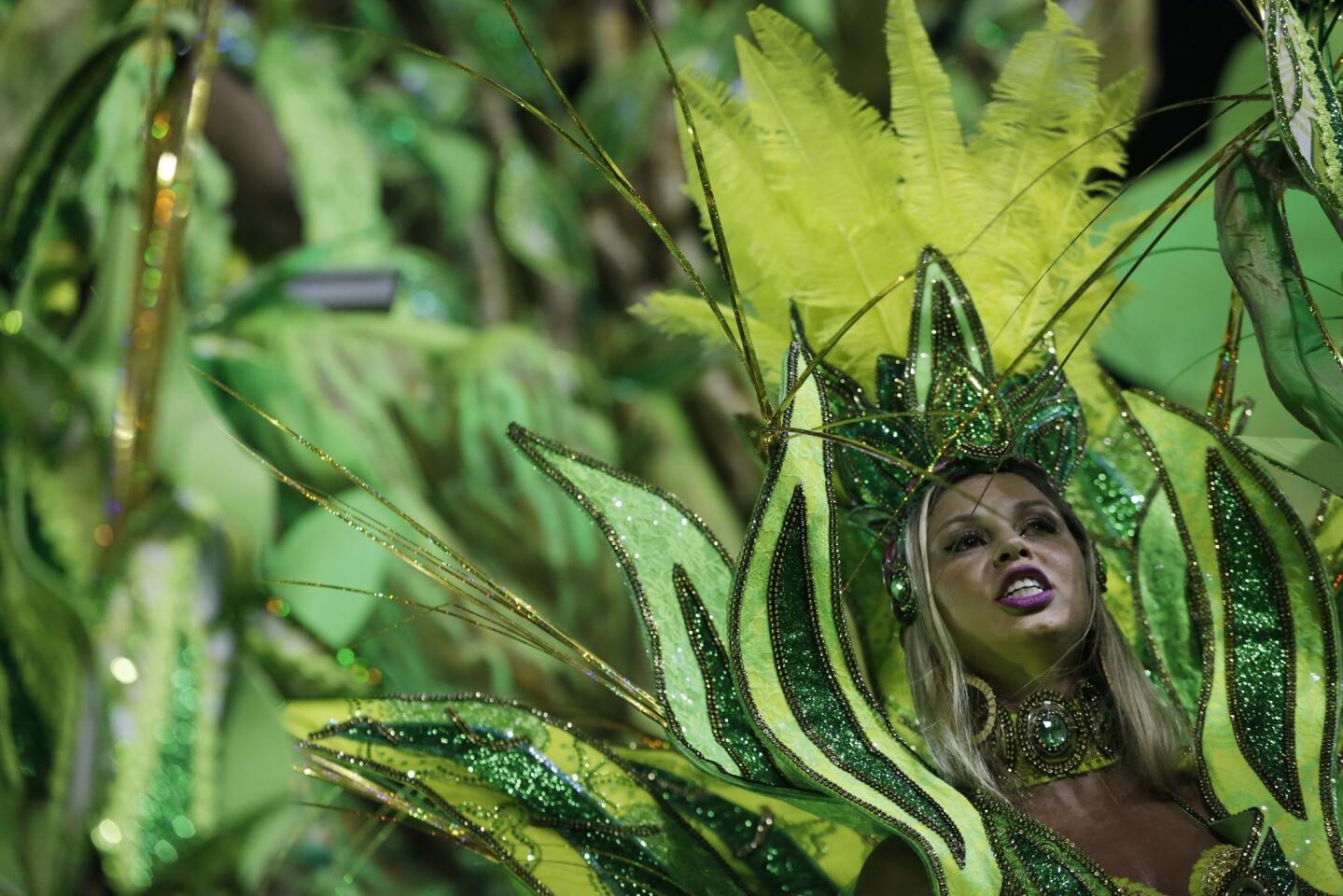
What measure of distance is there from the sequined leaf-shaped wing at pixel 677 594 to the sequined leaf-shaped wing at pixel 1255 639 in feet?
1.12

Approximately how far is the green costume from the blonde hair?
22 millimetres

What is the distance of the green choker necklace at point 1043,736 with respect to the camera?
105 centimetres

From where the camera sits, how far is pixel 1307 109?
35.0 inches

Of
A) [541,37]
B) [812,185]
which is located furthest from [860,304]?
[541,37]

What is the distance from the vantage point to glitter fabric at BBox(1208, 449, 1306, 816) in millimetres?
1071

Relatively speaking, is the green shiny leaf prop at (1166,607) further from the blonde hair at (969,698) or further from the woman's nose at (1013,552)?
the woman's nose at (1013,552)

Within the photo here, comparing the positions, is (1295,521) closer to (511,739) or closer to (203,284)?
(511,739)

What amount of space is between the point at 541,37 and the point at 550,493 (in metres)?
0.90

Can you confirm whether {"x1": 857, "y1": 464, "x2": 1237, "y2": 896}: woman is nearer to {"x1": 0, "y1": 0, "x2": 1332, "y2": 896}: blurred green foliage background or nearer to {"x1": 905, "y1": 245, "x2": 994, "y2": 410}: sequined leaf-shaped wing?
{"x1": 905, "y1": 245, "x2": 994, "y2": 410}: sequined leaf-shaped wing

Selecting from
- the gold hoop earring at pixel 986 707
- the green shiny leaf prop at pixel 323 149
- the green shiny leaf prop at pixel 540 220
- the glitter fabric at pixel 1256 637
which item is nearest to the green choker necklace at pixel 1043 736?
the gold hoop earring at pixel 986 707

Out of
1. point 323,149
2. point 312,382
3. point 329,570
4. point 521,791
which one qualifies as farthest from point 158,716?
point 323,149

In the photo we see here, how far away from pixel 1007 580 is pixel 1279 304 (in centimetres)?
24

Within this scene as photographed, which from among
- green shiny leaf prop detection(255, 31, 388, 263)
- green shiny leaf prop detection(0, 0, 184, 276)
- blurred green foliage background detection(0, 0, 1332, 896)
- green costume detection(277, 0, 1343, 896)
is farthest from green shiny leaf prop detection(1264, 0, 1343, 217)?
green shiny leaf prop detection(255, 31, 388, 263)

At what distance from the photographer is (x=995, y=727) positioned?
1.06 metres
